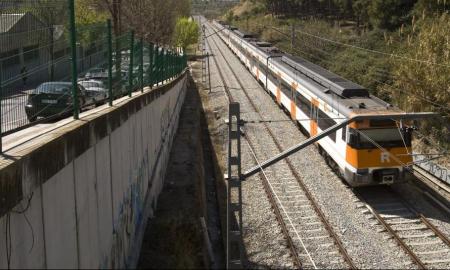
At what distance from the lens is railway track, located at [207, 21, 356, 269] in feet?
41.3

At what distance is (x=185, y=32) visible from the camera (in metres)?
66.9

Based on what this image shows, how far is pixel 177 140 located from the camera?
22469mm

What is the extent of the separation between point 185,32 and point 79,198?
62.6 m

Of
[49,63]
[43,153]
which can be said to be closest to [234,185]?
[49,63]

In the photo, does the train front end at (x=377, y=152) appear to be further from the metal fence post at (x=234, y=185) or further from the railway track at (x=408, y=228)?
the metal fence post at (x=234, y=185)

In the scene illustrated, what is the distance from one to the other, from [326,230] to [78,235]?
9.43 meters

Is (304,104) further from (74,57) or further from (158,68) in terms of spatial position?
(74,57)

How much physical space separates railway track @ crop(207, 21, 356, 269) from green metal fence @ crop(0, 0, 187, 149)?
549 centimetres

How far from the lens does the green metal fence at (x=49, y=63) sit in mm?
5133

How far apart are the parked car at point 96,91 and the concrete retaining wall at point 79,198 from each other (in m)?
0.36

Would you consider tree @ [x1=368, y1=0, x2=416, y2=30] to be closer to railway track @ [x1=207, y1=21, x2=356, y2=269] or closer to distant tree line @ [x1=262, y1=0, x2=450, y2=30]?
distant tree line @ [x1=262, y1=0, x2=450, y2=30]

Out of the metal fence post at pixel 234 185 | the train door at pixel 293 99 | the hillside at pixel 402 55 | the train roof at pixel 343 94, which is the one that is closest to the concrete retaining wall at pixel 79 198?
the metal fence post at pixel 234 185

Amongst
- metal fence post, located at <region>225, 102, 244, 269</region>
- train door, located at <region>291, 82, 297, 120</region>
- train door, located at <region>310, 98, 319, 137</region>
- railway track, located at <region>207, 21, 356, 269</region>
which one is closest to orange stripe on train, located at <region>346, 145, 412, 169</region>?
railway track, located at <region>207, 21, 356, 269</region>

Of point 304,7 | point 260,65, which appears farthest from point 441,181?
point 304,7
